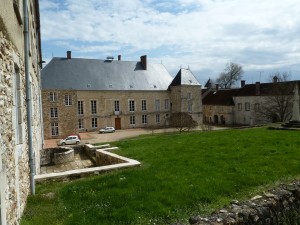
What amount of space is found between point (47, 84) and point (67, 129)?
17.6 feet

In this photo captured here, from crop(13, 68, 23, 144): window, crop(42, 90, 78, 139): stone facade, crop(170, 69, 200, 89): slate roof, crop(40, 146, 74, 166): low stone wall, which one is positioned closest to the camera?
crop(13, 68, 23, 144): window

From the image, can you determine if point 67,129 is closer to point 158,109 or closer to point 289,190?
point 158,109

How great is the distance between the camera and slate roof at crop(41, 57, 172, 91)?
31855 millimetres

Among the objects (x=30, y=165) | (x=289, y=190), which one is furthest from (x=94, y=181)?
(x=289, y=190)

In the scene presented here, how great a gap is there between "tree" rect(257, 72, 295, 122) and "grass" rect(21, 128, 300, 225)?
2546 centimetres

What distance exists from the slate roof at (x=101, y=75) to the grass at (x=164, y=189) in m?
24.7

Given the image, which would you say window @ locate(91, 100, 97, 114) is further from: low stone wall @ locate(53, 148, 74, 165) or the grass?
the grass

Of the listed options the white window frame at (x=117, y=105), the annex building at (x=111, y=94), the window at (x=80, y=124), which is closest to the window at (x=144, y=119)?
the annex building at (x=111, y=94)

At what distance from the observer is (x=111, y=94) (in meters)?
34.6

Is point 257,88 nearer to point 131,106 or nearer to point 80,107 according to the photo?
point 131,106

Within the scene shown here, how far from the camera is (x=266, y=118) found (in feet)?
120

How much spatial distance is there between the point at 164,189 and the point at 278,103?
30809 mm

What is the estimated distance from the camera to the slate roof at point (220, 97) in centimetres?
4225

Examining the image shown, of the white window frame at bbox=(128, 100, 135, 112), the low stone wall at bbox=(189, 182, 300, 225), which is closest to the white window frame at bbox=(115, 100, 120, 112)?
the white window frame at bbox=(128, 100, 135, 112)
